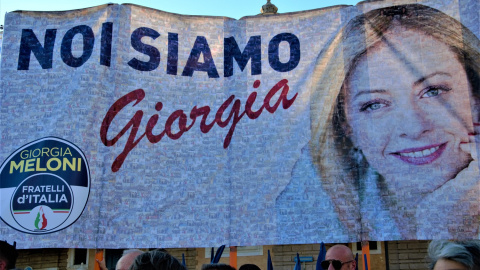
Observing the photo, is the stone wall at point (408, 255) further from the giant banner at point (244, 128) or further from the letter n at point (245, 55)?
the letter n at point (245, 55)

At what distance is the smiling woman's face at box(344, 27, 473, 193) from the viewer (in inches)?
406

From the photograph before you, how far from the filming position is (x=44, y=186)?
10.7m

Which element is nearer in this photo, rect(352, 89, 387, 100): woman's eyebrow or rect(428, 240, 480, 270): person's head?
rect(428, 240, 480, 270): person's head

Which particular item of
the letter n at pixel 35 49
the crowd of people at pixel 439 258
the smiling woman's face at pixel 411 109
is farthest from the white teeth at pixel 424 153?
the crowd of people at pixel 439 258

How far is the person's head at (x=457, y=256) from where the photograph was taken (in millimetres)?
2641

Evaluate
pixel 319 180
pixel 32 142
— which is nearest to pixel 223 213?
pixel 319 180

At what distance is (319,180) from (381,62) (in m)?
2.46

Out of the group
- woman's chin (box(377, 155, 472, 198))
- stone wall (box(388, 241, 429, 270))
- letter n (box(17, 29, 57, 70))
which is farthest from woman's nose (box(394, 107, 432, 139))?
letter n (box(17, 29, 57, 70))

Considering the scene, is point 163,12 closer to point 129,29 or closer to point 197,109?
point 129,29

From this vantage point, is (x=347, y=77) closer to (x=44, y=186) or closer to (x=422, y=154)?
(x=422, y=154)

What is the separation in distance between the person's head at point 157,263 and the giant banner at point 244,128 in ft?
24.7

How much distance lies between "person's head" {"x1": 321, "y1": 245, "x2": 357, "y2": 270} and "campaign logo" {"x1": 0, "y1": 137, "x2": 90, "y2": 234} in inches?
226

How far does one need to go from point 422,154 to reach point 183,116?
4.37 metres

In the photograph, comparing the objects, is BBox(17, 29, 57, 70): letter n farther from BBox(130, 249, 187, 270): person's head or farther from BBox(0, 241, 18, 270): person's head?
BBox(130, 249, 187, 270): person's head
